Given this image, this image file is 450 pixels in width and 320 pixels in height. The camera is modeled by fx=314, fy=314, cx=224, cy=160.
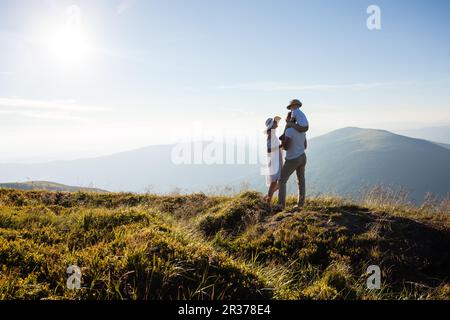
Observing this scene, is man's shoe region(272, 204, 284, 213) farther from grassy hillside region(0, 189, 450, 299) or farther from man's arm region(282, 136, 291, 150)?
man's arm region(282, 136, 291, 150)

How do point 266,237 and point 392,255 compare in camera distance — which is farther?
point 266,237

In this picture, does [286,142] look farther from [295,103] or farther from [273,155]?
[295,103]

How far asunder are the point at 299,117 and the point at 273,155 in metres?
1.71

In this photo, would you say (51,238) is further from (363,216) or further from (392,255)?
(363,216)

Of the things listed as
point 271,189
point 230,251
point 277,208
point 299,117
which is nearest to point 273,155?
point 271,189

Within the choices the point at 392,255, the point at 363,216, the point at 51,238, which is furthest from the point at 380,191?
the point at 51,238

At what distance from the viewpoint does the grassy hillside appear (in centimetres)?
414

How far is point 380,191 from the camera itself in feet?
41.5

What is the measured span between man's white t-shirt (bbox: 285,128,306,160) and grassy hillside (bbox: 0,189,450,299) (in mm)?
1896

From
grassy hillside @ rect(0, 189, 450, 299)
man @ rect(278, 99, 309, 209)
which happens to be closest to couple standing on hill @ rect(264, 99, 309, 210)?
man @ rect(278, 99, 309, 209)

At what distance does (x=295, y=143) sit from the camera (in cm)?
1106

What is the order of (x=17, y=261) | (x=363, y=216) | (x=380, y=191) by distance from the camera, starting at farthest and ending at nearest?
(x=380, y=191), (x=363, y=216), (x=17, y=261)

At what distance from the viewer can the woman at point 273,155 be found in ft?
38.0

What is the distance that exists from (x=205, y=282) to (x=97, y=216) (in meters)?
3.73
